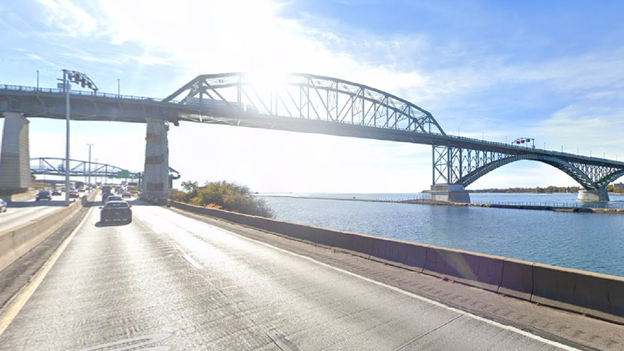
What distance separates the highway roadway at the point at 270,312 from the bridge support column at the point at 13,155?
48913 mm

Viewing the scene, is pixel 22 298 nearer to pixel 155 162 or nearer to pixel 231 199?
pixel 231 199

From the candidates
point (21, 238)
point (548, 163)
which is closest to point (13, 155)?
point (21, 238)

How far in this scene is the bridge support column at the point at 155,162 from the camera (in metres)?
53.6

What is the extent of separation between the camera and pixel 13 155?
147 feet

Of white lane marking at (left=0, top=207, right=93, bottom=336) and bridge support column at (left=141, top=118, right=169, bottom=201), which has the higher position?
bridge support column at (left=141, top=118, right=169, bottom=201)

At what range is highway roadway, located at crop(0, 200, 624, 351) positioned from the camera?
4.75 metres

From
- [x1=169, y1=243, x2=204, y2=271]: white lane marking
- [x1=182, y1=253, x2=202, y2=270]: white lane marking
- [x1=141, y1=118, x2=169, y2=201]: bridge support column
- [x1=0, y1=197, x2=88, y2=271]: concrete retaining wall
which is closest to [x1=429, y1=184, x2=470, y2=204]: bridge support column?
[x1=141, y1=118, x2=169, y2=201]: bridge support column

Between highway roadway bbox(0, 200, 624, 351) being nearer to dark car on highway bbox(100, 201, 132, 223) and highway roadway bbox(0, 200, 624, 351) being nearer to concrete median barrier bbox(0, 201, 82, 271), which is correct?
concrete median barrier bbox(0, 201, 82, 271)

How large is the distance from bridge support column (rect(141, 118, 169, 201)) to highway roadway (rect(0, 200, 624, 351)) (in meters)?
47.9

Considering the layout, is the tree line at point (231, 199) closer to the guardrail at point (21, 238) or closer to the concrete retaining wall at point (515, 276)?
the guardrail at point (21, 238)

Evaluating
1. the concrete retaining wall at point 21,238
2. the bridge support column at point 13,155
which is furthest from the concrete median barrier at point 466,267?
the bridge support column at point 13,155

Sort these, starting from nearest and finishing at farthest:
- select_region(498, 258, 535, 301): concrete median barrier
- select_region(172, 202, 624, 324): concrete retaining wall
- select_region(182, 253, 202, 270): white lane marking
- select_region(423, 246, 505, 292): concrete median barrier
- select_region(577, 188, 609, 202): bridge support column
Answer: select_region(172, 202, 624, 324): concrete retaining wall < select_region(498, 258, 535, 301): concrete median barrier < select_region(423, 246, 505, 292): concrete median barrier < select_region(182, 253, 202, 270): white lane marking < select_region(577, 188, 609, 202): bridge support column

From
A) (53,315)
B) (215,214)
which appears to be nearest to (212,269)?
(53,315)

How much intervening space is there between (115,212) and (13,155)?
1434 inches
